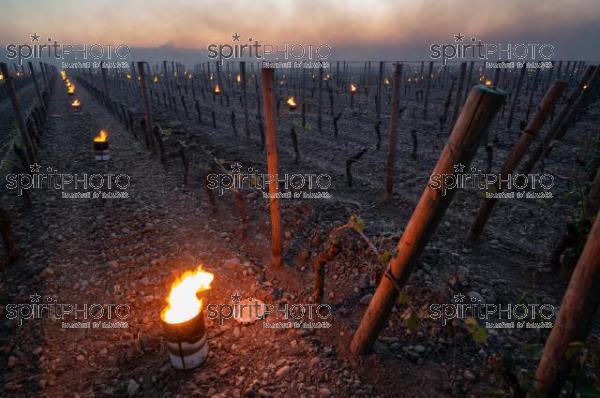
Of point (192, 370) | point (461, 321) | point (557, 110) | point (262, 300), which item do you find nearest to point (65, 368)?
point (192, 370)

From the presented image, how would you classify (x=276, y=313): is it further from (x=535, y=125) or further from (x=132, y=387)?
(x=535, y=125)

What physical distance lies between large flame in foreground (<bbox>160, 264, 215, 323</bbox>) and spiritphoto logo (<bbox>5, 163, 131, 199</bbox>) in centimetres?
692

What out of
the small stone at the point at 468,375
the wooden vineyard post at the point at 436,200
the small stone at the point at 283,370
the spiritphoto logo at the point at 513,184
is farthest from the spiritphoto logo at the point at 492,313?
→ the small stone at the point at 283,370

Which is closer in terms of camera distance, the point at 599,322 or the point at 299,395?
the point at 299,395

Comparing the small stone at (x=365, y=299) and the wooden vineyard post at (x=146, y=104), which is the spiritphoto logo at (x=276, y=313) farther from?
the wooden vineyard post at (x=146, y=104)

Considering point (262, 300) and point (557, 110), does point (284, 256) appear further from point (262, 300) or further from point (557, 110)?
point (557, 110)

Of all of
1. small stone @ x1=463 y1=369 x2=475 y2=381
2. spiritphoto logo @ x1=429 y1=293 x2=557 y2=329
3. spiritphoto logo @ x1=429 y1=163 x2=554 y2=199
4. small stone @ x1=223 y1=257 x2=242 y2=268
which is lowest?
small stone @ x1=463 y1=369 x2=475 y2=381

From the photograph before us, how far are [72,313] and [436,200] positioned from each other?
6.04 metres

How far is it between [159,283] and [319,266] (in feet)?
10.6

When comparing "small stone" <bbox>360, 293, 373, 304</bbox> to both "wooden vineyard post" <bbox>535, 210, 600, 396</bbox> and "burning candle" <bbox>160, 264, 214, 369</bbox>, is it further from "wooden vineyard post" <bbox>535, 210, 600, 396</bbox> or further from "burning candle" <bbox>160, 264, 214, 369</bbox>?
"wooden vineyard post" <bbox>535, 210, 600, 396</bbox>

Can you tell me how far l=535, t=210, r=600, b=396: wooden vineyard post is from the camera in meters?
1.88

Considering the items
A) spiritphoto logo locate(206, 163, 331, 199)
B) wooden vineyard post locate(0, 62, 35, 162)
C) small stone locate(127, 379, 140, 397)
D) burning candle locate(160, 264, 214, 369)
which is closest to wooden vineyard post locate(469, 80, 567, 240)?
spiritphoto logo locate(206, 163, 331, 199)

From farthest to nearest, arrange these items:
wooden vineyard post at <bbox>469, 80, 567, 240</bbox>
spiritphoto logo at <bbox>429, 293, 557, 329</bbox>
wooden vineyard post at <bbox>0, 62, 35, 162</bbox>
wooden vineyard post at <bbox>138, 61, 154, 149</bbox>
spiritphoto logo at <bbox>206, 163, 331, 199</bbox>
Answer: wooden vineyard post at <bbox>138, 61, 154, 149</bbox>, wooden vineyard post at <bbox>0, 62, 35, 162</bbox>, spiritphoto logo at <bbox>206, 163, 331, 199</bbox>, wooden vineyard post at <bbox>469, 80, 567, 240</bbox>, spiritphoto logo at <bbox>429, 293, 557, 329</bbox>

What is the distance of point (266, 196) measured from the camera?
9547 mm
